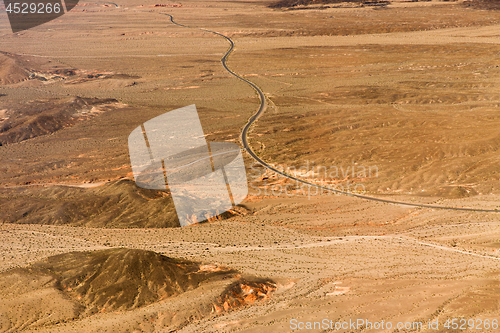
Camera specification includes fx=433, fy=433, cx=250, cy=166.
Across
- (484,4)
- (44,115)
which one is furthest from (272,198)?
(484,4)

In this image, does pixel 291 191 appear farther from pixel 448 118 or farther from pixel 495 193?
pixel 448 118

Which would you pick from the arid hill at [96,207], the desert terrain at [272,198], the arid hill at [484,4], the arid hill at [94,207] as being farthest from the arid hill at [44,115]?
the arid hill at [484,4]

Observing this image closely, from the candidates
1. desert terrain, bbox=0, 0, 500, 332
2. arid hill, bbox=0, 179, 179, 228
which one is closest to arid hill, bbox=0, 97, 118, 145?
desert terrain, bbox=0, 0, 500, 332

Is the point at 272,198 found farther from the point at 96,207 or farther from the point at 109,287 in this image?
the point at 109,287

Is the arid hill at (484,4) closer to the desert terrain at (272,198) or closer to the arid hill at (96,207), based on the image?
the desert terrain at (272,198)

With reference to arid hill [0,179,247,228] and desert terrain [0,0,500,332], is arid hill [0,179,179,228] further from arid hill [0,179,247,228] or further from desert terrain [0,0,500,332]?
desert terrain [0,0,500,332]

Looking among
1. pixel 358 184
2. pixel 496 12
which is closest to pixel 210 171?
pixel 358 184
